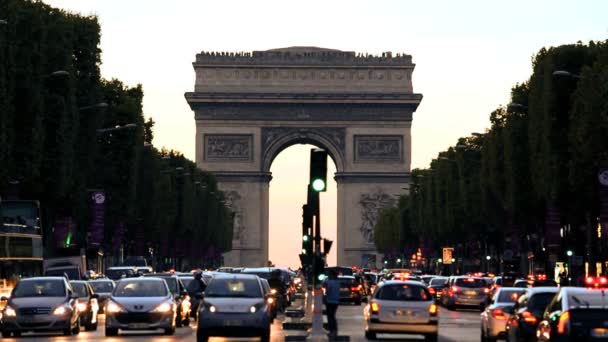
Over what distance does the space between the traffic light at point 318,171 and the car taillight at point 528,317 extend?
6410 millimetres

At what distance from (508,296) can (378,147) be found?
5267 inches

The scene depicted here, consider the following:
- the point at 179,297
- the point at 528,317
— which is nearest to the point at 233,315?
the point at 528,317

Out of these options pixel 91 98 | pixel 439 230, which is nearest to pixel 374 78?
pixel 439 230

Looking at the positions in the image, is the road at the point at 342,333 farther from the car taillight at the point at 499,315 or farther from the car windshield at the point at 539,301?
the car windshield at the point at 539,301

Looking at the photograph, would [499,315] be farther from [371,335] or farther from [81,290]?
[81,290]

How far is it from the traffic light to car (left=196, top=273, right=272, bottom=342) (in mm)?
4196

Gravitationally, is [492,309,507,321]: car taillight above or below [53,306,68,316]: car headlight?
below

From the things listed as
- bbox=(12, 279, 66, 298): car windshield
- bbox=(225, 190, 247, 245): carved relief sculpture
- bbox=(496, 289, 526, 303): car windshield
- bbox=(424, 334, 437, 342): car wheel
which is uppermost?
bbox=(225, 190, 247, 245): carved relief sculpture

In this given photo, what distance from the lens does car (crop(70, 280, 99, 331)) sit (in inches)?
2248

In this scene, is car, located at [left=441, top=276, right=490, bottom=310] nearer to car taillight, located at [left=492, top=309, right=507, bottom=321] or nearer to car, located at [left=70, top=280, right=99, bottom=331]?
car, located at [left=70, top=280, right=99, bottom=331]

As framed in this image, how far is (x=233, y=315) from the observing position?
1810 inches

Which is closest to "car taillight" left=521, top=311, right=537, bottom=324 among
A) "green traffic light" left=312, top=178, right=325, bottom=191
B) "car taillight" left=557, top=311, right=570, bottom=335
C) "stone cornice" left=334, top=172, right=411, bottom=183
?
"car taillight" left=557, top=311, right=570, bottom=335

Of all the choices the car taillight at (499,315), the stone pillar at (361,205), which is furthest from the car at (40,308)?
the stone pillar at (361,205)

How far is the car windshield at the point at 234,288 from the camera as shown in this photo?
47.1 metres
